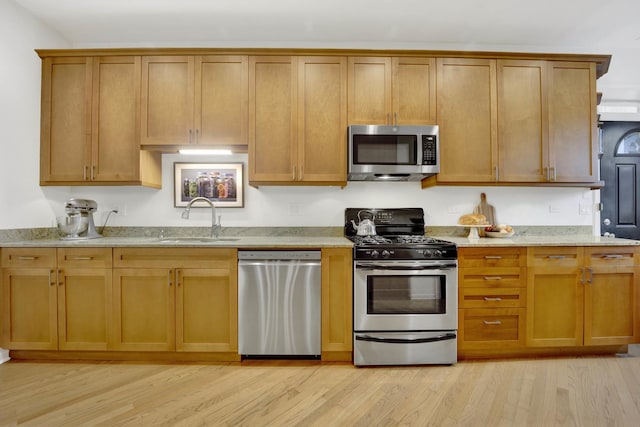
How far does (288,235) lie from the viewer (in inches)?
115

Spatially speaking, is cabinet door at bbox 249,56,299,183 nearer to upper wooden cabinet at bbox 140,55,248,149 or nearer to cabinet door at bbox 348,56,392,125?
upper wooden cabinet at bbox 140,55,248,149

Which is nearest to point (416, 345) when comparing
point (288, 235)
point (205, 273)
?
point (288, 235)

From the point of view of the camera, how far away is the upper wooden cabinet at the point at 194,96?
2.59m

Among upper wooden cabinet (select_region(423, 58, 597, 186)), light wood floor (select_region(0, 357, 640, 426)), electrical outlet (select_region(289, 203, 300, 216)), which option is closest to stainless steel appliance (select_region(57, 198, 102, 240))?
light wood floor (select_region(0, 357, 640, 426))

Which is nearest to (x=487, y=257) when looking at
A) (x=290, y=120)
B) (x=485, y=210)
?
(x=485, y=210)

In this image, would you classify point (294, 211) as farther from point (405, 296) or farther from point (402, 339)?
point (402, 339)

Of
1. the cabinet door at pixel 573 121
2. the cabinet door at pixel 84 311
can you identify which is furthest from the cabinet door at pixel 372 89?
the cabinet door at pixel 84 311

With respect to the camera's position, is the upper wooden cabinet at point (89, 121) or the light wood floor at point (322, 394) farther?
the upper wooden cabinet at point (89, 121)

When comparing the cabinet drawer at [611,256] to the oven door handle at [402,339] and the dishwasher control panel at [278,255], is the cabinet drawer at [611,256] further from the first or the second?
the dishwasher control panel at [278,255]

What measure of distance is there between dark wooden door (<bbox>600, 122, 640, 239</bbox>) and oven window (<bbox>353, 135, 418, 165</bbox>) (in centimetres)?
235

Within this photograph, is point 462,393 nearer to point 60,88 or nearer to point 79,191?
point 79,191

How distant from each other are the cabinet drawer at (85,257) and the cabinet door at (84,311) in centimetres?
4

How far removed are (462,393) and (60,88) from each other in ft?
13.0

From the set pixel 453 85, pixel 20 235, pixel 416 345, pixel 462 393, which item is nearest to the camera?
pixel 462 393
